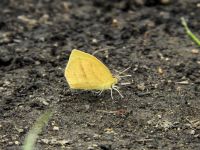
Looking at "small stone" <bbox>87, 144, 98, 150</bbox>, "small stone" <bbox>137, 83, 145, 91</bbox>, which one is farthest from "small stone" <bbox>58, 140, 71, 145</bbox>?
"small stone" <bbox>137, 83, 145, 91</bbox>

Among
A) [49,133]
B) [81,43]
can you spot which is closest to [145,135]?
[49,133]

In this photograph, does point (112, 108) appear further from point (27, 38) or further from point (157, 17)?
point (157, 17)

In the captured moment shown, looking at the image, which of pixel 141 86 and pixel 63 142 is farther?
pixel 141 86

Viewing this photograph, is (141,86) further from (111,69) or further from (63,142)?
(63,142)

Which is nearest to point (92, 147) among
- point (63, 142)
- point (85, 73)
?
point (63, 142)

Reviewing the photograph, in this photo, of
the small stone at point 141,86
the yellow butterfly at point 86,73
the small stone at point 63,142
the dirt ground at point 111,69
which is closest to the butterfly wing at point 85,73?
the yellow butterfly at point 86,73

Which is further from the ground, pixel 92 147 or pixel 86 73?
pixel 86 73
